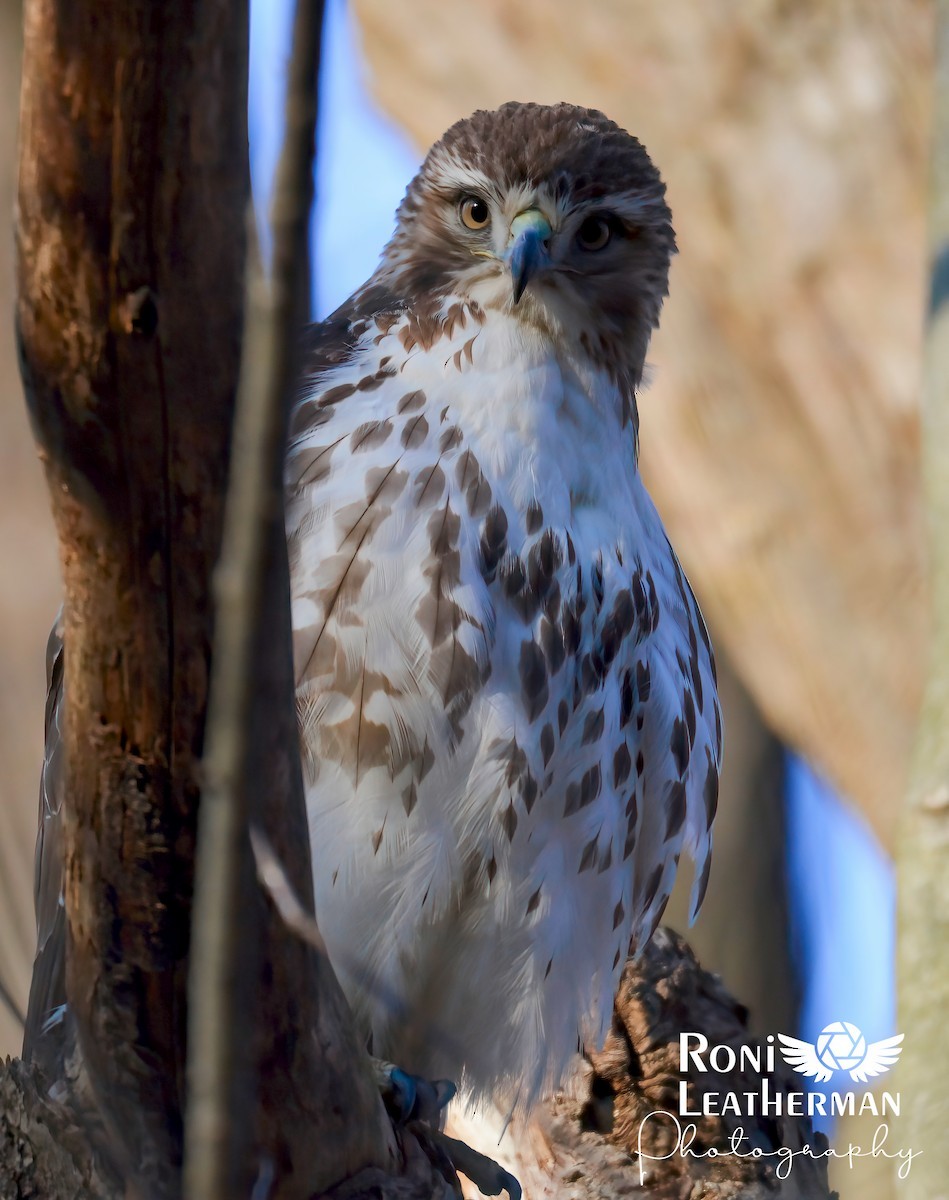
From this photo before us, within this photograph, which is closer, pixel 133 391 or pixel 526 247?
pixel 133 391

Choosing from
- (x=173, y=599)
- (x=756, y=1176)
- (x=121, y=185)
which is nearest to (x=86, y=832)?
(x=173, y=599)

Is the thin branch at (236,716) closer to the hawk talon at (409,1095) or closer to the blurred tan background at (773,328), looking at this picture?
the hawk talon at (409,1095)

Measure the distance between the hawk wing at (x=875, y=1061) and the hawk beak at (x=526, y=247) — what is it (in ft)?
5.12

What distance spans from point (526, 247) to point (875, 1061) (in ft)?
5.78

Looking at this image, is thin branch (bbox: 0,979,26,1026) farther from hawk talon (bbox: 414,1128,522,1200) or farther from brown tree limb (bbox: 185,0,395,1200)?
brown tree limb (bbox: 185,0,395,1200)

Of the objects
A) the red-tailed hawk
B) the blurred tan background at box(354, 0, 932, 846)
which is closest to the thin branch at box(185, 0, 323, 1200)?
the red-tailed hawk

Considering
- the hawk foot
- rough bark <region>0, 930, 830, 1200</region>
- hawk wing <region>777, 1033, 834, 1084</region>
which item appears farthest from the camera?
hawk wing <region>777, 1033, 834, 1084</region>

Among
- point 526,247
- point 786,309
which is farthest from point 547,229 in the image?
point 786,309

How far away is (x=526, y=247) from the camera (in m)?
2.85

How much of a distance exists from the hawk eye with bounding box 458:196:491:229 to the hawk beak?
0.09 meters

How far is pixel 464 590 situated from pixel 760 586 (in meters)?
2.32

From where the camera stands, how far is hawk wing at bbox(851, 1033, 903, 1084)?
2.88 m

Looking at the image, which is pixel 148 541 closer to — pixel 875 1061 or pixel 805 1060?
pixel 875 1061

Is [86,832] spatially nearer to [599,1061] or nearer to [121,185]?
[121,185]
